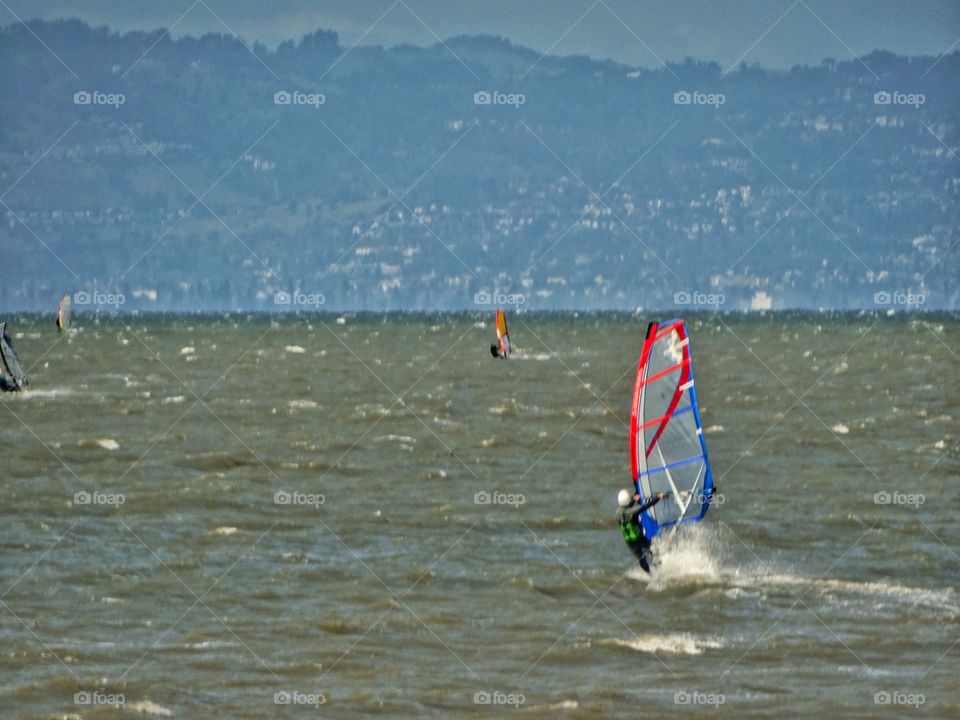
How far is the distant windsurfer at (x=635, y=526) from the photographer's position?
1606 cm

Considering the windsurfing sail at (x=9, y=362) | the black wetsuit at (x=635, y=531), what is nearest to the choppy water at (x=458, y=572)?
the black wetsuit at (x=635, y=531)

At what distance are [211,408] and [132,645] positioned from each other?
2456cm

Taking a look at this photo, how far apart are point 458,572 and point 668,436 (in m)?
2.77

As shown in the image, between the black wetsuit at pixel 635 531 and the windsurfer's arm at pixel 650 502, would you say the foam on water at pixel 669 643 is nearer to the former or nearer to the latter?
the windsurfer's arm at pixel 650 502

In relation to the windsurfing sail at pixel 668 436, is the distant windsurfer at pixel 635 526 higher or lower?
lower

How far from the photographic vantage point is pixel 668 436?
16.5 m

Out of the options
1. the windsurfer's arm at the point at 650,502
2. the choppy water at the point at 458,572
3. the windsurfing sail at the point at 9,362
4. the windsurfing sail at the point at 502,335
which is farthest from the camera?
the windsurfing sail at the point at 502,335

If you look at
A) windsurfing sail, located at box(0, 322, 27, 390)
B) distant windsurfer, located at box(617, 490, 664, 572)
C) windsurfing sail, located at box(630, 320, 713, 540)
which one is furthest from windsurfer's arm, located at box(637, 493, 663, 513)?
windsurfing sail, located at box(0, 322, 27, 390)

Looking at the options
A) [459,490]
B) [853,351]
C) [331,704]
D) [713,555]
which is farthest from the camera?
[853,351]

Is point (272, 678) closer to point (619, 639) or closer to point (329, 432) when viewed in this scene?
point (619, 639)

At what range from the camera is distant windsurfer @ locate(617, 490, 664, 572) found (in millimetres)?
16062

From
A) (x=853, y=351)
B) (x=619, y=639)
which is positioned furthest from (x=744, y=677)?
(x=853, y=351)

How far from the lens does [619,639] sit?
557 inches

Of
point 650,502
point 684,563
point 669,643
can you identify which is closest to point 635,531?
point 650,502
